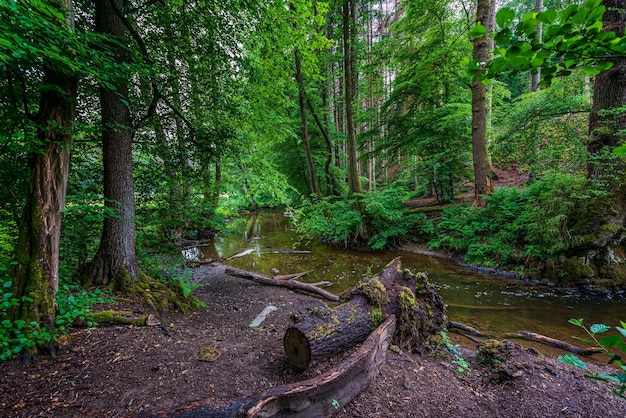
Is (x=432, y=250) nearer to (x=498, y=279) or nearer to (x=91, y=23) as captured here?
(x=498, y=279)

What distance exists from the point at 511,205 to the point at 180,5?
10134mm

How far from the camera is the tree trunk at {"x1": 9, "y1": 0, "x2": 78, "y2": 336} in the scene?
266cm

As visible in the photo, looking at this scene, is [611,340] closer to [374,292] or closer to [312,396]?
[312,396]

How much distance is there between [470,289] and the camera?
677 centimetres

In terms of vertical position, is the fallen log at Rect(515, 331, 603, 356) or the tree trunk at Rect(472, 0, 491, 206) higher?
the tree trunk at Rect(472, 0, 491, 206)

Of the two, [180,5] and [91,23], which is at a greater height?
[180,5]

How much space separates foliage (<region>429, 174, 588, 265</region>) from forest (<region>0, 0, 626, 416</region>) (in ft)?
0.17

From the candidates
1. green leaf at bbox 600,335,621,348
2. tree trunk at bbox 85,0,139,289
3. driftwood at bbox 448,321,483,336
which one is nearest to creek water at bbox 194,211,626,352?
driftwood at bbox 448,321,483,336

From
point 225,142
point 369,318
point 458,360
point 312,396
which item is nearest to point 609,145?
point 458,360

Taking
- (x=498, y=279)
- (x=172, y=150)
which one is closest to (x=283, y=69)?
(x=172, y=150)

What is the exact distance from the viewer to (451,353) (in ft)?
12.3

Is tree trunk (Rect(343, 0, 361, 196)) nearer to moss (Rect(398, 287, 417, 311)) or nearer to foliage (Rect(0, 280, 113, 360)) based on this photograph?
moss (Rect(398, 287, 417, 311))

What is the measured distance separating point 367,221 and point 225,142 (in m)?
7.29

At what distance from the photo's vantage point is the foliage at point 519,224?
6.86m
